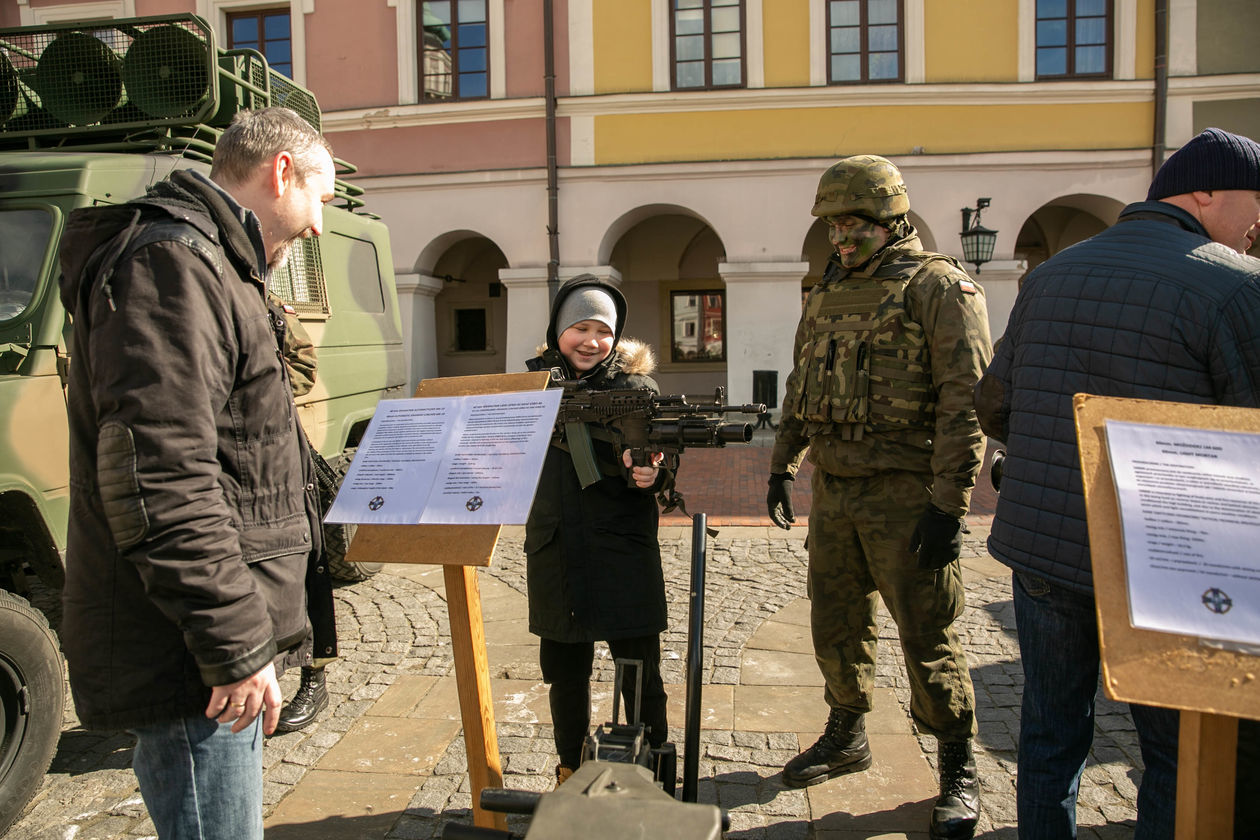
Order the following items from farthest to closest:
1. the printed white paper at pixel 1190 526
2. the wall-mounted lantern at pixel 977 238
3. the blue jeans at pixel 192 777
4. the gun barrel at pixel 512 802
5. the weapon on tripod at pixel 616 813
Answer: the wall-mounted lantern at pixel 977 238
the gun barrel at pixel 512 802
the blue jeans at pixel 192 777
the printed white paper at pixel 1190 526
the weapon on tripod at pixel 616 813

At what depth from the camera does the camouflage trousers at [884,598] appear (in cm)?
283

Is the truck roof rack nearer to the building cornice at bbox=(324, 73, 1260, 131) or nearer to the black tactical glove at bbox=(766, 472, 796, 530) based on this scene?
the black tactical glove at bbox=(766, 472, 796, 530)

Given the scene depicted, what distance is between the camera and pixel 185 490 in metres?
1.52

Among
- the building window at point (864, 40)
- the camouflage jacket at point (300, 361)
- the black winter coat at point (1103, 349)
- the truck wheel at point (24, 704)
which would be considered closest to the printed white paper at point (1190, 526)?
the black winter coat at point (1103, 349)

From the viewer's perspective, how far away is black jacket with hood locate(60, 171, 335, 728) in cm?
150

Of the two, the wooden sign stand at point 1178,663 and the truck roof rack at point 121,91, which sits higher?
the truck roof rack at point 121,91

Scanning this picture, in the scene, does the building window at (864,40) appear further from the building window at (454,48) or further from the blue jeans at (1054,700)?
the blue jeans at (1054,700)

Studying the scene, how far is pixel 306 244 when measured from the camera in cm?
561

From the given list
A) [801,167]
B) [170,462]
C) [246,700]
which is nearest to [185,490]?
[170,462]

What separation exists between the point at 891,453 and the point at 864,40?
481 inches

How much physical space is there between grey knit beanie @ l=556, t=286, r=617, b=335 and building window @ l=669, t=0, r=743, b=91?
11.5 m

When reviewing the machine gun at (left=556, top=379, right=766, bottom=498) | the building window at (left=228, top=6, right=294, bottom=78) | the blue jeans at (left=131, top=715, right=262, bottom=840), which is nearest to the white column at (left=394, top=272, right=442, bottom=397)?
the building window at (left=228, top=6, right=294, bottom=78)

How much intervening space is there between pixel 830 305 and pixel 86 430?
2288 mm

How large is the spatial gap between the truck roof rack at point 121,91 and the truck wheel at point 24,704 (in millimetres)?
2526
